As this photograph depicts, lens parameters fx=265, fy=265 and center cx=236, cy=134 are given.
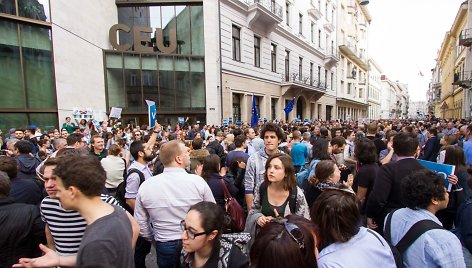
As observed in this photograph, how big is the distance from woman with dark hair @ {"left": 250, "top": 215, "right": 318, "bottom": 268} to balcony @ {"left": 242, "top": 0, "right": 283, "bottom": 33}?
19.0 metres

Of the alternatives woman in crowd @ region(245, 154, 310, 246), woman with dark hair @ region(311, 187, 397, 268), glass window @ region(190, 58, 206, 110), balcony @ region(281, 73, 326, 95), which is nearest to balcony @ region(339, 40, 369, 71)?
balcony @ region(281, 73, 326, 95)

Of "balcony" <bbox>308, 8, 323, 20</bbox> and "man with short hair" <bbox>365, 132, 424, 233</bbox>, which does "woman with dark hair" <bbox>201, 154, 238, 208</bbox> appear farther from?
"balcony" <bbox>308, 8, 323, 20</bbox>

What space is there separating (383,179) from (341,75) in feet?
124

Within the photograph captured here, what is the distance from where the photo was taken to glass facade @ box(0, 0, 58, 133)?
11.7 meters

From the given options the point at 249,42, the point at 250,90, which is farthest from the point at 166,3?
the point at 250,90

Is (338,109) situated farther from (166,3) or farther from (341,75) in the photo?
(166,3)

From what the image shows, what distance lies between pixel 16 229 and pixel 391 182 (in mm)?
3406

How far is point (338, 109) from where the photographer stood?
122ft

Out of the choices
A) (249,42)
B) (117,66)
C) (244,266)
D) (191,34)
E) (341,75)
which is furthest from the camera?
(341,75)

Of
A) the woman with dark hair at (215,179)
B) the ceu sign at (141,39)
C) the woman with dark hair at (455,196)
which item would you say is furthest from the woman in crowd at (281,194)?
the ceu sign at (141,39)

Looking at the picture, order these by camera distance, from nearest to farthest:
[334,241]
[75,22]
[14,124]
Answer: [334,241] → [14,124] → [75,22]

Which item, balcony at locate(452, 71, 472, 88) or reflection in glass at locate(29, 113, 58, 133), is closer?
reflection in glass at locate(29, 113, 58, 133)

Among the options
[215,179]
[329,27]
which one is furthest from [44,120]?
[329,27]

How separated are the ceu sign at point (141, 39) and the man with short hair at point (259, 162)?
14.1 m
